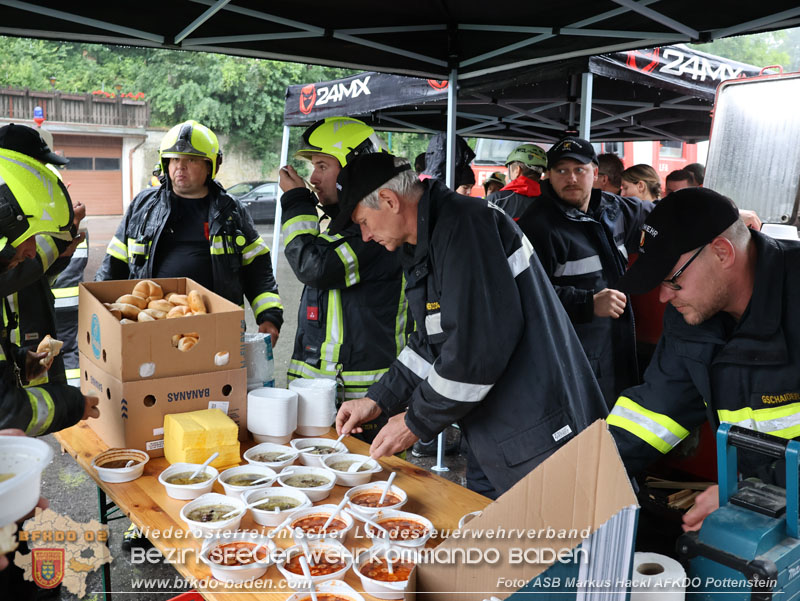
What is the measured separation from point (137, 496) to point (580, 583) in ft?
5.19

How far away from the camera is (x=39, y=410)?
2.16 m

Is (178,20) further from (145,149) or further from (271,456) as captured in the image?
(145,149)

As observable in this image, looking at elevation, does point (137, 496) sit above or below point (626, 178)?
below

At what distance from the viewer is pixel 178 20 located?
3.73 metres

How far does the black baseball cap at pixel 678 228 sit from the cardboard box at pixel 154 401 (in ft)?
5.09

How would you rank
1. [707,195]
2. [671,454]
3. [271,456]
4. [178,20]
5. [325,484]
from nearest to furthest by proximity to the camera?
[707,195], [325,484], [271,456], [671,454], [178,20]

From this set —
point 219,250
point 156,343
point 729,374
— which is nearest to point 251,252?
point 219,250

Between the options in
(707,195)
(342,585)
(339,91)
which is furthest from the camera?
(339,91)

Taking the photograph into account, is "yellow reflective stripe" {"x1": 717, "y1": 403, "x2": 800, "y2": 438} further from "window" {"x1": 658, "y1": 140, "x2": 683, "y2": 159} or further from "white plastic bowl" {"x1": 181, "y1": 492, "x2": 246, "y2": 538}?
"window" {"x1": 658, "y1": 140, "x2": 683, "y2": 159}

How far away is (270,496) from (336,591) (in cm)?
56

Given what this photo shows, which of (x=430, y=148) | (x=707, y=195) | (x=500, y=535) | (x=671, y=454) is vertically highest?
(x=430, y=148)

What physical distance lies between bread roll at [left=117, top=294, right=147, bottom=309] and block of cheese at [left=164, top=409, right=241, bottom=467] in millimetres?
628

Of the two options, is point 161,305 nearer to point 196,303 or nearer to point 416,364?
point 196,303

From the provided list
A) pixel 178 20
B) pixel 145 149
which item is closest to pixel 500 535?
pixel 178 20
